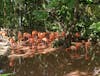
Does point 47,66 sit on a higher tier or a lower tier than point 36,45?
lower

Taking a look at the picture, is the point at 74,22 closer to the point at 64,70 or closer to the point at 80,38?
the point at 80,38

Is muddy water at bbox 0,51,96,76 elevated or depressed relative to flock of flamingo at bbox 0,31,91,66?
depressed

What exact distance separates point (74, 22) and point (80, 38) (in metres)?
0.85

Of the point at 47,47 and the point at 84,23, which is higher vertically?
the point at 84,23

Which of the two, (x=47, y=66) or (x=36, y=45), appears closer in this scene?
(x=47, y=66)

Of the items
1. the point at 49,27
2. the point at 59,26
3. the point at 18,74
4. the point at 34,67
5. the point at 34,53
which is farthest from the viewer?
the point at 49,27

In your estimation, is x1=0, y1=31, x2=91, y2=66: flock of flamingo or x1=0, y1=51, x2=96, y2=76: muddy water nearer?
x1=0, y1=51, x2=96, y2=76: muddy water

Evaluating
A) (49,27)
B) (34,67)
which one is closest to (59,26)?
(49,27)

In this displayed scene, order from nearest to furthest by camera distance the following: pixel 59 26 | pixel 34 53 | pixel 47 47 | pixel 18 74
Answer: pixel 18 74
pixel 34 53
pixel 47 47
pixel 59 26

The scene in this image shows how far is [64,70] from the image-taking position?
653cm

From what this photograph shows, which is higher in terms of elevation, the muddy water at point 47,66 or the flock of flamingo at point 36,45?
the flock of flamingo at point 36,45

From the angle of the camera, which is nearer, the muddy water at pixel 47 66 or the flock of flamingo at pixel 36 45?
the muddy water at pixel 47 66

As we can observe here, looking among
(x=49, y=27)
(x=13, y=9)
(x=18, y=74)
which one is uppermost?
(x=13, y=9)

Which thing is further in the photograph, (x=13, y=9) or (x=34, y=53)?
(x=13, y=9)
